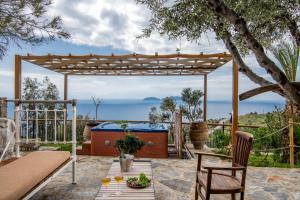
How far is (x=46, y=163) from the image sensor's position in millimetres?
3496

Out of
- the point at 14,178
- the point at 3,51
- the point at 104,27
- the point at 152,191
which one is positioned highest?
the point at 104,27

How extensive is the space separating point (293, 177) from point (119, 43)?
303 inches

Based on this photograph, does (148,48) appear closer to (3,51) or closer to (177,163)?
(177,163)

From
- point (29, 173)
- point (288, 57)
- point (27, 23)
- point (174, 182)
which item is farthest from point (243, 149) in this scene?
point (288, 57)

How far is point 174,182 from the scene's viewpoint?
464 centimetres

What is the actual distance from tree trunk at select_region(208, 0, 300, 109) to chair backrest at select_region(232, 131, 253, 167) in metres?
0.98

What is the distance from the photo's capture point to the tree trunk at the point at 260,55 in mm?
1467

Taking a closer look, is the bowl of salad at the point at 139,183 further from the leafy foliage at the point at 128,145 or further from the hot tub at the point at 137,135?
the hot tub at the point at 137,135

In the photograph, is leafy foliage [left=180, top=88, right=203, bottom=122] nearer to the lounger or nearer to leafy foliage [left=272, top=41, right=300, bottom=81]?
leafy foliage [left=272, top=41, right=300, bottom=81]

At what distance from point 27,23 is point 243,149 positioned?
11.7 feet

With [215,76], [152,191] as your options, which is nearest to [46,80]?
[215,76]

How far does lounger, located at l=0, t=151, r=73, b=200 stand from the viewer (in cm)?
247

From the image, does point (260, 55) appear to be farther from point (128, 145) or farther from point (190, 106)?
point (190, 106)

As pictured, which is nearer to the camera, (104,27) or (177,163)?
(177,163)
